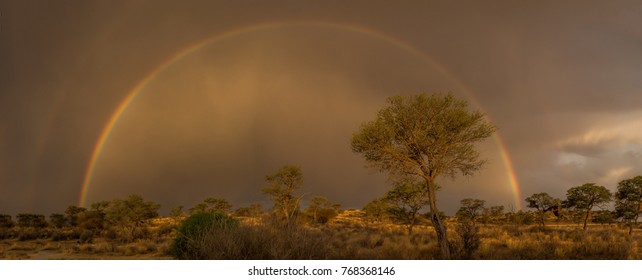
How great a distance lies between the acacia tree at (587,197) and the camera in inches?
1899

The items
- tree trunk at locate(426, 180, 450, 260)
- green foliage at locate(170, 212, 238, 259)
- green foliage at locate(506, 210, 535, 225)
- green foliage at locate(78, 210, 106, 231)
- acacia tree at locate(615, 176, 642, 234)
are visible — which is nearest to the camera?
green foliage at locate(170, 212, 238, 259)

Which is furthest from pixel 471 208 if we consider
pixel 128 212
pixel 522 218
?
pixel 128 212

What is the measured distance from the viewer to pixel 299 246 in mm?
14117

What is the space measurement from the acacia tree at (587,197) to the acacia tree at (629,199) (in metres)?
1.95

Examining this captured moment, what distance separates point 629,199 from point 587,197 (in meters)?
5.67

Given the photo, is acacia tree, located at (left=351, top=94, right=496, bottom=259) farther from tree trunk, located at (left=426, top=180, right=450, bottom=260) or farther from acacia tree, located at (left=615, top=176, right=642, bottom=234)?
acacia tree, located at (left=615, top=176, right=642, bottom=234)

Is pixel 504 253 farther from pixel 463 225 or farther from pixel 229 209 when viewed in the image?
pixel 229 209

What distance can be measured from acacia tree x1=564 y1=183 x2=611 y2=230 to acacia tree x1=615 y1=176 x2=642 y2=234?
1951 millimetres

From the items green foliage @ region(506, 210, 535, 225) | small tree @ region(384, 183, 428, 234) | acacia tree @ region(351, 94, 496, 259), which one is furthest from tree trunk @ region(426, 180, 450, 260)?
green foliage @ region(506, 210, 535, 225)

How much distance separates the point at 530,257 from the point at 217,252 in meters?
13.9

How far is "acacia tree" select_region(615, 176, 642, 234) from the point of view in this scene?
1713 inches

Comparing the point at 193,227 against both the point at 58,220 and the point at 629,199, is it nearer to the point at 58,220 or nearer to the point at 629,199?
the point at 629,199

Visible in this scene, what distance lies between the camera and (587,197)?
50.1 m

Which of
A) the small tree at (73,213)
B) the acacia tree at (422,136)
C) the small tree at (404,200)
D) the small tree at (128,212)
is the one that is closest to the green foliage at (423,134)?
the acacia tree at (422,136)
